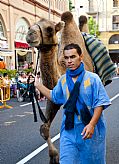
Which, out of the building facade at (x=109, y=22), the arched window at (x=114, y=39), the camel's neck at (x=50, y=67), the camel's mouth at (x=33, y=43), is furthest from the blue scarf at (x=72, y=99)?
the arched window at (x=114, y=39)

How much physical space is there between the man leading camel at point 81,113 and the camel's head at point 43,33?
50.1 inches

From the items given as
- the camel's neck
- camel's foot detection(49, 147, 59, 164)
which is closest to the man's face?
the camel's neck

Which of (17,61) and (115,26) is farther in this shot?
(115,26)

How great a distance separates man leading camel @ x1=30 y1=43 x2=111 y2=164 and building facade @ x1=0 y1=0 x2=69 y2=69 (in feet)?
62.8

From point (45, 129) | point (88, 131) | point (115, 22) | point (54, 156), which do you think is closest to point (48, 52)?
point (45, 129)

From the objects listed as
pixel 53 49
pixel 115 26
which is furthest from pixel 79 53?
pixel 115 26

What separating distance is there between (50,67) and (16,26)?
84.4 ft

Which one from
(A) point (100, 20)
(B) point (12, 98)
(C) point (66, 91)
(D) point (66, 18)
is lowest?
(B) point (12, 98)

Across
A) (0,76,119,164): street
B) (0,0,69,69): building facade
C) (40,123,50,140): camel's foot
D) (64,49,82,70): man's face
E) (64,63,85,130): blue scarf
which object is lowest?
(0,76,119,164): street

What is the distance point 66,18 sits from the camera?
604cm

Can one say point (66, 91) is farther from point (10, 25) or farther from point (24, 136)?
A: point (10, 25)

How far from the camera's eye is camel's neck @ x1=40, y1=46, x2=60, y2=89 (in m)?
5.24

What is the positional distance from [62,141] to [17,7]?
89.7 feet

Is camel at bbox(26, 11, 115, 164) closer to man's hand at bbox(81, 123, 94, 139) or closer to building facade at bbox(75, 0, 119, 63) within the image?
man's hand at bbox(81, 123, 94, 139)
